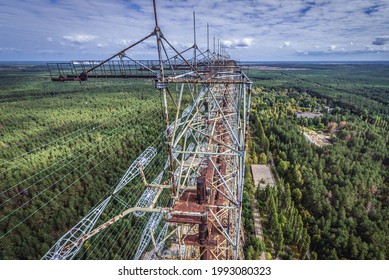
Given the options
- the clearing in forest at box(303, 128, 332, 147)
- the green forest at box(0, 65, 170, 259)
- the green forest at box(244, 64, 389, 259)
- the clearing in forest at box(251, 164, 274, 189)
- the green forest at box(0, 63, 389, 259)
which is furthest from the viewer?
the clearing in forest at box(303, 128, 332, 147)

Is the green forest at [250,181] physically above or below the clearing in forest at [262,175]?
above

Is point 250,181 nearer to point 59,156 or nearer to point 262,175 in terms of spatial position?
point 262,175

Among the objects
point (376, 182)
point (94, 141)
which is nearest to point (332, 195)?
point (376, 182)

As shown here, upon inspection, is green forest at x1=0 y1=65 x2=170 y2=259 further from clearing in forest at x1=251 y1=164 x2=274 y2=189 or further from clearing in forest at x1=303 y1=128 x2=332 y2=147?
clearing in forest at x1=303 y1=128 x2=332 y2=147

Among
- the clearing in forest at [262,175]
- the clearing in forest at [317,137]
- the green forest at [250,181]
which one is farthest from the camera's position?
the clearing in forest at [317,137]

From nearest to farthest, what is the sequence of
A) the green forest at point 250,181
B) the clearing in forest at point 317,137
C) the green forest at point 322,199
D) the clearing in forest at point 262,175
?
the green forest at point 322,199 < the green forest at point 250,181 < the clearing in forest at point 262,175 < the clearing in forest at point 317,137

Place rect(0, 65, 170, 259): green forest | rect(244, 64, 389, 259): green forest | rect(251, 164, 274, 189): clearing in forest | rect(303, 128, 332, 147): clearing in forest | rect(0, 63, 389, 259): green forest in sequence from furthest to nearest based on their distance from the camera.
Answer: rect(303, 128, 332, 147): clearing in forest, rect(251, 164, 274, 189): clearing in forest, rect(0, 65, 170, 259): green forest, rect(0, 63, 389, 259): green forest, rect(244, 64, 389, 259): green forest

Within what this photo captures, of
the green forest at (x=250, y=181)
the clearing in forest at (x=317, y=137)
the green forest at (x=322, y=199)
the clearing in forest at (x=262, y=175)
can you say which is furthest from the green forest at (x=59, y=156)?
the clearing in forest at (x=317, y=137)

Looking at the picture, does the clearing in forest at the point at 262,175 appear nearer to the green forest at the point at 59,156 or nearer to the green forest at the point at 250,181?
the green forest at the point at 250,181

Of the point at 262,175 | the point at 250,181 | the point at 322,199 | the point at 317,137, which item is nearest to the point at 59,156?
the point at 250,181

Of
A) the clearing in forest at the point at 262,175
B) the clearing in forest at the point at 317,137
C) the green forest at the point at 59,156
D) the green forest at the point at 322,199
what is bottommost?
the clearing in forest at the point at 317,137

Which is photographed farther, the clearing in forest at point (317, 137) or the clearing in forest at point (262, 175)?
the clearing in forest at point (317, 137)

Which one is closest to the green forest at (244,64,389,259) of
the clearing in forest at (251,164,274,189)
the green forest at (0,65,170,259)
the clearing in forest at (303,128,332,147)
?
the clearing in forest at (251,164,274,189)
